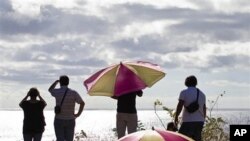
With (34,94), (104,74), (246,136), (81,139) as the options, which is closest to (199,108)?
(246,136)

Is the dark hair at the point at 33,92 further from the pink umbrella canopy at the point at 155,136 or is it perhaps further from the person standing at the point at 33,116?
the pink umbrella canopy at the point at 155,136

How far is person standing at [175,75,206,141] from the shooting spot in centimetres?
1184

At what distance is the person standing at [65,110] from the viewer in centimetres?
1237

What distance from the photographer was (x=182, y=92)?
39.0 feet

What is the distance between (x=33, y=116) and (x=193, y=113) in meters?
3.32

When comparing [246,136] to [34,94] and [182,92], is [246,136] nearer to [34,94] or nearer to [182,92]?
[182,92]

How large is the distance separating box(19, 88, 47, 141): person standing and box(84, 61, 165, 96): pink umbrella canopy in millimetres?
1121

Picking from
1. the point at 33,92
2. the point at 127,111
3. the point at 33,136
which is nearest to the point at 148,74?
the point at 127,111

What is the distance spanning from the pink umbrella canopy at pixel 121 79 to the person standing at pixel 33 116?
1.12m

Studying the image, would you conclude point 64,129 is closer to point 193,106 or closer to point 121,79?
point 121,79

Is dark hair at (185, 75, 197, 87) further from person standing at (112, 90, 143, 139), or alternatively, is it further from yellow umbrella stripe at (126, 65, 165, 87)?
person standing at (112, 90, 143, 139)

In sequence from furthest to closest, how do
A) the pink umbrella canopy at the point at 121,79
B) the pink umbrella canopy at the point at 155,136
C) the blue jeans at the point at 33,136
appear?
the blue jeans at the point at 33,136
the pink umbrella canopy at the point at 121,79
the pink umbrella canopy at the point at 155,136

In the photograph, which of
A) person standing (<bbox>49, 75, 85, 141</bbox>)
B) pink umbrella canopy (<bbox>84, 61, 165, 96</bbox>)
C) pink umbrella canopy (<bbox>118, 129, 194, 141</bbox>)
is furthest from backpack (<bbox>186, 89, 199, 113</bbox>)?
pink umbrella canopy (<bbox>118, 129, 194, 141</bbox>)

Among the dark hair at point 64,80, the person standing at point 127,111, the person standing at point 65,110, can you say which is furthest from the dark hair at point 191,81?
the dark hair at point 64,80
